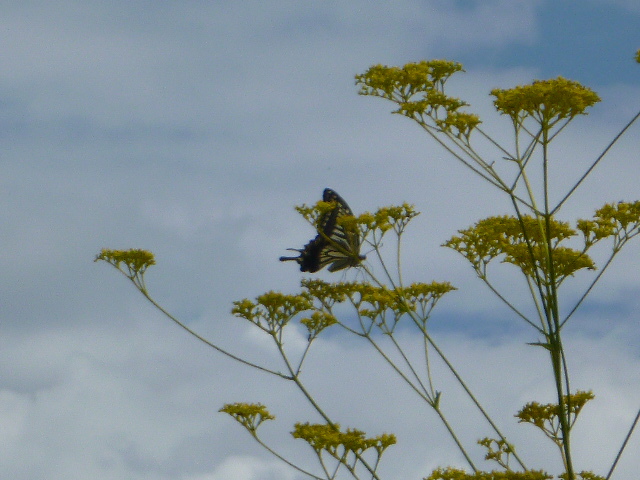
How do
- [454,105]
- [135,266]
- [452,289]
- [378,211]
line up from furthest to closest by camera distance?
[135,266] < [452,289] < [378,211] < [454,105]

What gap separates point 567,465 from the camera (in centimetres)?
777

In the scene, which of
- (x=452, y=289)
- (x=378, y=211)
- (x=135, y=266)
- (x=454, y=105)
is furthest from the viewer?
(x=135, y=266)

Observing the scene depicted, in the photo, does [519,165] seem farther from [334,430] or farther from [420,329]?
[334,430]

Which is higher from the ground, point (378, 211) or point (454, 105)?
point (454, 105)

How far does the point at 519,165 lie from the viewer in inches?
314

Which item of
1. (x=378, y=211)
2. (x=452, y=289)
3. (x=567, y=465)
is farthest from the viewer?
(x=452, y=289)

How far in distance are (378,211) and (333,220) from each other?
1265 mm

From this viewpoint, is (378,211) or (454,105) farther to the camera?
(378,211)

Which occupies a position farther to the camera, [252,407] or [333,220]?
[333,220]

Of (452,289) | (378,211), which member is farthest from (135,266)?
(452,289)

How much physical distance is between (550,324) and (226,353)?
12.0 feet

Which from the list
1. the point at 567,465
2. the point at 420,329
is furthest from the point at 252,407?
the point at 567,465

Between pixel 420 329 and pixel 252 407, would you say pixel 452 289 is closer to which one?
pixel 420 329

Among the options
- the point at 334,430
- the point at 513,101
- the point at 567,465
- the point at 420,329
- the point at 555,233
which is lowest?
the point at 567,465
